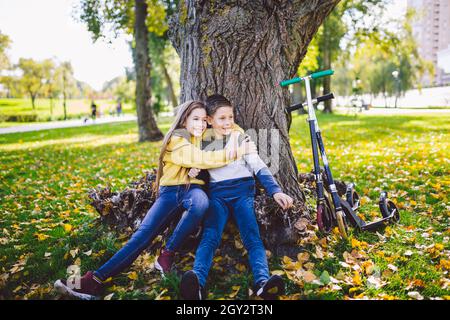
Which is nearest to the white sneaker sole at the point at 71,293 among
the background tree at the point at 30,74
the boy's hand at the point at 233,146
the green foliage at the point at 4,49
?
the boy's hand at the point at 233,146

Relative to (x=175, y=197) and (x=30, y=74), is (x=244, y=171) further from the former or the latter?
(x=30, y=74)

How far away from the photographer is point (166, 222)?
302 cm

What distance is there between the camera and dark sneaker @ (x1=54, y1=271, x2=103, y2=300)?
8.52 feet

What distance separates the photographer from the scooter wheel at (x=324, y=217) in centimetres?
329

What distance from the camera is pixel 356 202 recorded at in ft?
14.1

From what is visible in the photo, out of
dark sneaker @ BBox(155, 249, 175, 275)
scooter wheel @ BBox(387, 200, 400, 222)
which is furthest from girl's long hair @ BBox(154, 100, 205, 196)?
scooter wheel @ BBox(387, 200, 400, 222)

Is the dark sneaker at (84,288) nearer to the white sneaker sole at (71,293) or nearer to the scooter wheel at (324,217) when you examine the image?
the white sneaker sole at (71,293)

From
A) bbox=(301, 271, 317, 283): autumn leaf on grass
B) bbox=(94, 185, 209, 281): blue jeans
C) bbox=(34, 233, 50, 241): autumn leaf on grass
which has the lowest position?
bbox=(301, 271, 317, 283): autumn leaf on grass

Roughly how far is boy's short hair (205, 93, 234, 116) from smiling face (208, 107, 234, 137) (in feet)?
0.10

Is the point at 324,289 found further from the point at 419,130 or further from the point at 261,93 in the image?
the point at 419,130

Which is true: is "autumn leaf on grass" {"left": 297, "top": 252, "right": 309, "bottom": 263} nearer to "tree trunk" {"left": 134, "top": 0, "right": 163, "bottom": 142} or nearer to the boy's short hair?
the boy's short hair

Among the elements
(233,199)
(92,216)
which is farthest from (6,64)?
(233,199)

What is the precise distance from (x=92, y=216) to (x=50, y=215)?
2.24 ft

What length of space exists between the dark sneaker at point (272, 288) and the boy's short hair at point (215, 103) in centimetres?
165
